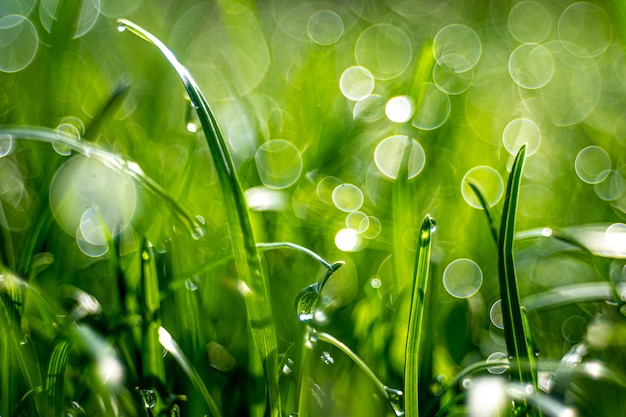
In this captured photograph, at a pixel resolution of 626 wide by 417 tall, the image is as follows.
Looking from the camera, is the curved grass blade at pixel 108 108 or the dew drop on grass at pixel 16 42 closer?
the curved grass blade at pixel 108 108

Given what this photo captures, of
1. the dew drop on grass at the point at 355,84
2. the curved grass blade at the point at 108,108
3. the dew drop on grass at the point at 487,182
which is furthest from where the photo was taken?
the dew drop on grass at the point at 355,84

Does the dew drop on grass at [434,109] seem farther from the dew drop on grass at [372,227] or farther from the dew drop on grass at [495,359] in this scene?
the dew drop on grass at [495,359]

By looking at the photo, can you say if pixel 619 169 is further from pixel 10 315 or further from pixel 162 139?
pixel 10 315

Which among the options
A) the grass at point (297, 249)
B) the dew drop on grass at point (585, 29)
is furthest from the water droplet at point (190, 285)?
the dew drop on grass at point (585, 29)

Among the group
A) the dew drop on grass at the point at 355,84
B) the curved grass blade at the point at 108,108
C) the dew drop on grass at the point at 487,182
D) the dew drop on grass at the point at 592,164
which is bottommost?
the curved grass blade at the point at 108,108

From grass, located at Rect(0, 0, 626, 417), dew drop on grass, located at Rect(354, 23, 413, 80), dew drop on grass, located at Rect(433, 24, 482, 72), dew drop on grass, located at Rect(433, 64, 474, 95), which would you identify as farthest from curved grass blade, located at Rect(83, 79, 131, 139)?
dew drop on grass, located at Rect(433, 24, 482, 72)

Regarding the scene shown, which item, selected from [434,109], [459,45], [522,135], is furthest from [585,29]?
[434,109]

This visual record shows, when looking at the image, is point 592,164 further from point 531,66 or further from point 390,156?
point 531,66
